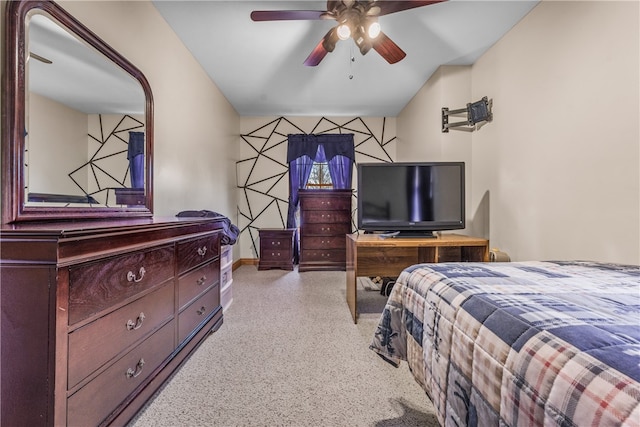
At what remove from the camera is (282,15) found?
6.15ft

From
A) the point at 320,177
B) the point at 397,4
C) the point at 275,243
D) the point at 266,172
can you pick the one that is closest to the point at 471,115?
the point at 397,4

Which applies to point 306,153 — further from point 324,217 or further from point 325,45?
point 325,45

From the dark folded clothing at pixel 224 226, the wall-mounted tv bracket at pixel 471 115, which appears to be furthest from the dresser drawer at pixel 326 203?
the dark folded clothing at pixel 224 226

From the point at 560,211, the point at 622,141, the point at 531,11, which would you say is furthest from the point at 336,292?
the point at 531,11

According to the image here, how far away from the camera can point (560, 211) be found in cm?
200

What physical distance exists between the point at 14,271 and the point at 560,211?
289 centimetres

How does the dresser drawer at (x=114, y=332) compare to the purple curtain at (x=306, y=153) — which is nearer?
the dresser drawer at (x=114, y=332)

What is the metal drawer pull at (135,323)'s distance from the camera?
3.88 ft

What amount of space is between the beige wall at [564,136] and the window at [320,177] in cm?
249

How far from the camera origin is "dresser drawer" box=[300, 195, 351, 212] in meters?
4.28

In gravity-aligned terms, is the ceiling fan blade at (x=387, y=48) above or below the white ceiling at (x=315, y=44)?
below

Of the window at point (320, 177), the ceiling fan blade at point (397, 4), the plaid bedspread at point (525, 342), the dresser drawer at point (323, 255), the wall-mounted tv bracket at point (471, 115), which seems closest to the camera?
the plaid bedspread at point (525, 342)

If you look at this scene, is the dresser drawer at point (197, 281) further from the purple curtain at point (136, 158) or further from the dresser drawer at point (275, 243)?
the dresser drawer at point (275, 243)

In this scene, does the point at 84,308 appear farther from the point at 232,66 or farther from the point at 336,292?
the point at 232,66
